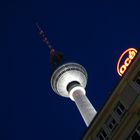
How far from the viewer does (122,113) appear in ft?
114

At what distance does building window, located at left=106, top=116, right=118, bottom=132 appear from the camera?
35.2 metres

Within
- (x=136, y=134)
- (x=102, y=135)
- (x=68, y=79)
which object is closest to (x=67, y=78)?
(x=68, y=79)

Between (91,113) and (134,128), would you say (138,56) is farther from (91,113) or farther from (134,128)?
(91,113)

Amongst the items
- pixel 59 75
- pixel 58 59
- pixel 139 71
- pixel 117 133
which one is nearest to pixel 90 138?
pixel 117 133

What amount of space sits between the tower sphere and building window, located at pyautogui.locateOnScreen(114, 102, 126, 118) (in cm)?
6099

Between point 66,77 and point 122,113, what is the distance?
64149mm

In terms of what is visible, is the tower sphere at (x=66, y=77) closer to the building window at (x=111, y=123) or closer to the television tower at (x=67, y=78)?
the television tower at (x=67, y=78)

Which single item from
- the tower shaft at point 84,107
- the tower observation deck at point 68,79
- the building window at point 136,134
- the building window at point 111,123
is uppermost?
the tower observation deck at point 68,79

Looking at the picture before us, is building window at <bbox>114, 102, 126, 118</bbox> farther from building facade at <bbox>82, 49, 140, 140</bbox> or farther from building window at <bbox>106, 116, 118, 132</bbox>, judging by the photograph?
building window at <bbox>106, 116, 118, 132</bbox>

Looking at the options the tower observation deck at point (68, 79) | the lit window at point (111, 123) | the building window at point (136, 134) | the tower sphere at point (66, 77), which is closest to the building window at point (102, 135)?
the lit window at point (111, 123)

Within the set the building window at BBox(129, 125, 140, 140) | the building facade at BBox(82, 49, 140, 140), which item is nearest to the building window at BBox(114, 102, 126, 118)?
the building facade at BBox(82, 49, 140, 140)

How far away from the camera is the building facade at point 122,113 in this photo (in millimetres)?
32844

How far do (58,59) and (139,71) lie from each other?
7508cm

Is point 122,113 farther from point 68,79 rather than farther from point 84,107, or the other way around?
point 68,79
